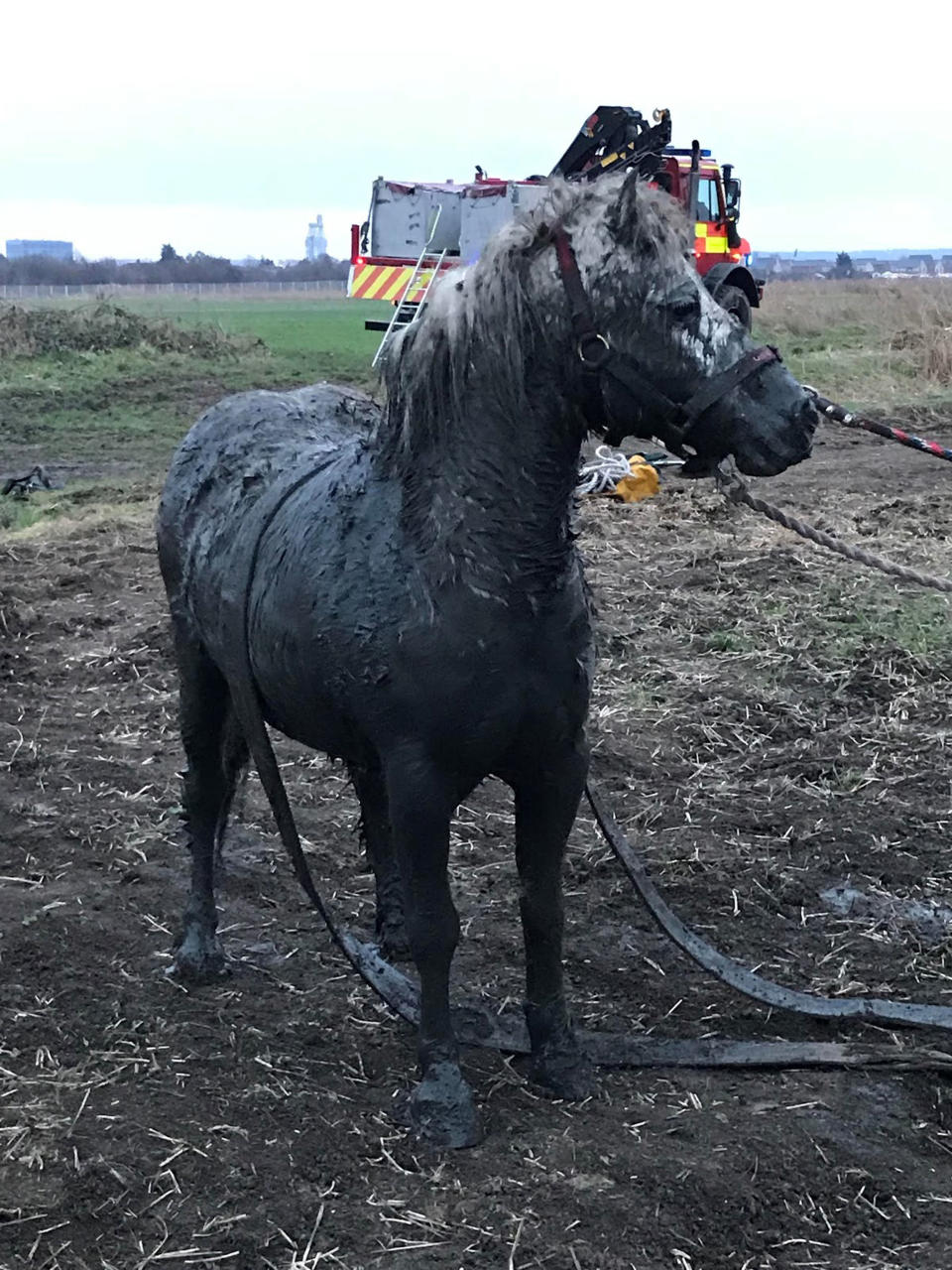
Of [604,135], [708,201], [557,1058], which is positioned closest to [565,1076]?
[557,1058]

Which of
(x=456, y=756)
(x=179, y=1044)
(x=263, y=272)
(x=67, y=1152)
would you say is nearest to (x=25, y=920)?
(x=179, y=1044)

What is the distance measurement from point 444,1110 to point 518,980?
Answer: 856 mm

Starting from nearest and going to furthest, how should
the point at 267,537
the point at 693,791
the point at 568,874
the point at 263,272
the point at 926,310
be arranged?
1. the point at 267,537
2. the point at 568,874
3. the point at 693,791
4. the point at 926,310
5. the point at 263,272

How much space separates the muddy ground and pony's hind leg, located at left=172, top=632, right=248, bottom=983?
0.14 m

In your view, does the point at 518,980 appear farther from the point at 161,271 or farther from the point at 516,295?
the point at 161,271

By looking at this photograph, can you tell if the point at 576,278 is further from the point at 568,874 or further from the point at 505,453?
the point at 568,874

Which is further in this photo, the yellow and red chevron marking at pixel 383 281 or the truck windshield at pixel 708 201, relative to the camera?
the truck windshield at pixel 708 201

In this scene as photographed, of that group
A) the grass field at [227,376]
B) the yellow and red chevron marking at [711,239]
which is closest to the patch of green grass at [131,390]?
the grass field at [227,376]

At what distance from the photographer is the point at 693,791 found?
5.34 meters

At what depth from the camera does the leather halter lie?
8.84 feet

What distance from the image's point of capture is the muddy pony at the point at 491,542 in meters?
2.72

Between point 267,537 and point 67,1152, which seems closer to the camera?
point 67,1152

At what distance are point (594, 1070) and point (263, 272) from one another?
79975 mm

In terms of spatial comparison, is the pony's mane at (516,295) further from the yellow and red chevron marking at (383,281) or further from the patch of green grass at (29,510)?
the yellow and red chevron marking at (383,281)
